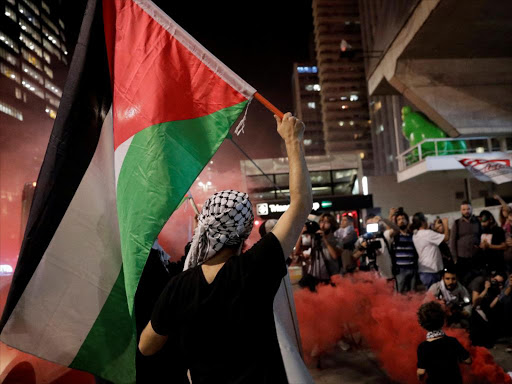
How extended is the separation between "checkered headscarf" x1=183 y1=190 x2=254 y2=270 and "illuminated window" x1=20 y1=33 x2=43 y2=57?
122 metres

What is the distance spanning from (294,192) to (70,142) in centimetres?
136

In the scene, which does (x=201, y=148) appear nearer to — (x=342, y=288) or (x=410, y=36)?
(x=342, y=288)

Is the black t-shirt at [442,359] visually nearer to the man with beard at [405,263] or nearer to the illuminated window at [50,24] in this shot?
the man with beard at [405,263]

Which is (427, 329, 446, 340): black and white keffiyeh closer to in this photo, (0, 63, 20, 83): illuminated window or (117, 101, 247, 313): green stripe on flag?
(117, 101, 247, 313): green stripe on flag

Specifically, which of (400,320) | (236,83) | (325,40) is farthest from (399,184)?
(325,40)

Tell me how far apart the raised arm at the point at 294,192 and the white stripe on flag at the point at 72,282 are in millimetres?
1051

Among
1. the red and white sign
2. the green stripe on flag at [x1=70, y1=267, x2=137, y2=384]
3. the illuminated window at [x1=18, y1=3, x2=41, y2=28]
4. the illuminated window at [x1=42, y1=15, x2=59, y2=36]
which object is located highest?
the illuminated window at [x1=42, y1=15, x2=59, y2=36]

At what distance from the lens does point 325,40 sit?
10100 cm

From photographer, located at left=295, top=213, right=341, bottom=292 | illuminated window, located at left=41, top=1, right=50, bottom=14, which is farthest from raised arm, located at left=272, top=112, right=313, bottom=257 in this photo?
illuminated window, located at left=41, top=1, right=50, bottom=14

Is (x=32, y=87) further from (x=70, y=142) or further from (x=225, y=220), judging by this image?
(x=225, y=220)

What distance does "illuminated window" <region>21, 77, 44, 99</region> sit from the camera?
100 metres

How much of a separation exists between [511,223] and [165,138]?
8.05m

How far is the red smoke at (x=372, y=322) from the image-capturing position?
4773 millimetres

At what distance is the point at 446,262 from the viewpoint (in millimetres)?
6988
